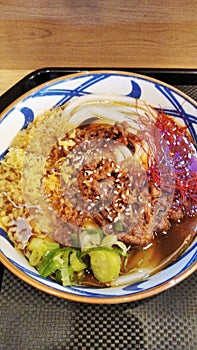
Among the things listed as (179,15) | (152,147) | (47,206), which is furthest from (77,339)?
(179,15)

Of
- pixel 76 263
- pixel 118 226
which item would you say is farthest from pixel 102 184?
pixel 76 263

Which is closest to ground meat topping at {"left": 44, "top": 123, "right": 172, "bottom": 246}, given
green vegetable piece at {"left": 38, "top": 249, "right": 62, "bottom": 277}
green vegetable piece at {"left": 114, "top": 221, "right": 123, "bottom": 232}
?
green vegetable piece at {"left": 114, "top": 221, "right": 123, "bottom": 232}

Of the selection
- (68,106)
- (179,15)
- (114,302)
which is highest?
(179,15)

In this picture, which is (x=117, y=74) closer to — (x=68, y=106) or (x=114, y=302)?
(x=68, y=106)

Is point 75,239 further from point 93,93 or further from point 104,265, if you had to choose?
point 93,93

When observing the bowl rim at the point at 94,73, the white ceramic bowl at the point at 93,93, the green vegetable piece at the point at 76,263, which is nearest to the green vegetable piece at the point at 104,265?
the green vegetable piece at the point at 76,263
